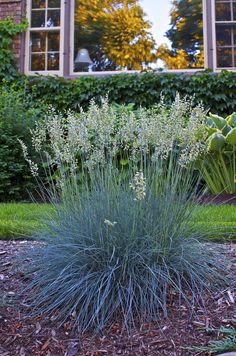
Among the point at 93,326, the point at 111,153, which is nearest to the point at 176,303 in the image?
the point at 93,326

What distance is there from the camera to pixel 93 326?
5.76 ft

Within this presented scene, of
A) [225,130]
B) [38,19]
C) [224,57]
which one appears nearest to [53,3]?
[38,19]

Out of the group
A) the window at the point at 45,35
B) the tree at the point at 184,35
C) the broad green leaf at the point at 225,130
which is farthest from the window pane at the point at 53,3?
the broad green leaf at the point at 225,130

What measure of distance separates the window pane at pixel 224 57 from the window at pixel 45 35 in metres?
3.07

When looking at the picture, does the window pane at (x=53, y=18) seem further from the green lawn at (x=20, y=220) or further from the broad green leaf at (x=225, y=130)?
the green lawn at (x=20, y=220)

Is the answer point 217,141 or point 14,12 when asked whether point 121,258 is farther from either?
point 14,12

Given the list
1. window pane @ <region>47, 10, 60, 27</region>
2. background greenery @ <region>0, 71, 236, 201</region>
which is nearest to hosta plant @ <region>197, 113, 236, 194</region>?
background greenery @ <region>0, 71, 236, 201</region>

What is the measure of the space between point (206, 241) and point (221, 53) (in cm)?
599

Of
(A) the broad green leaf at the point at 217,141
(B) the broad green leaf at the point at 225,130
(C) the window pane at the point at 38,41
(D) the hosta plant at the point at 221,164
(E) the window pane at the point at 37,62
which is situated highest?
(C) the window pane at the point at 38,41

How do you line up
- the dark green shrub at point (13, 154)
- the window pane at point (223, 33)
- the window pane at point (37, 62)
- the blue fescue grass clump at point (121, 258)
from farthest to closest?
the window pane at point (37, 62)
the window pane at point (223, 33)
the dark green shrub at point (13, 154)
the blue fescue grass clump at point (121, 258)

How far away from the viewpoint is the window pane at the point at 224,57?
743cm

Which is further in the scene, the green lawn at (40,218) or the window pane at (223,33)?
the window pane at (223,33)

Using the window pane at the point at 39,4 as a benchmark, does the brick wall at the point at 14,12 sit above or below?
below

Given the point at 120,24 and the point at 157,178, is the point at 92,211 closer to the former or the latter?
the point at 157,178
